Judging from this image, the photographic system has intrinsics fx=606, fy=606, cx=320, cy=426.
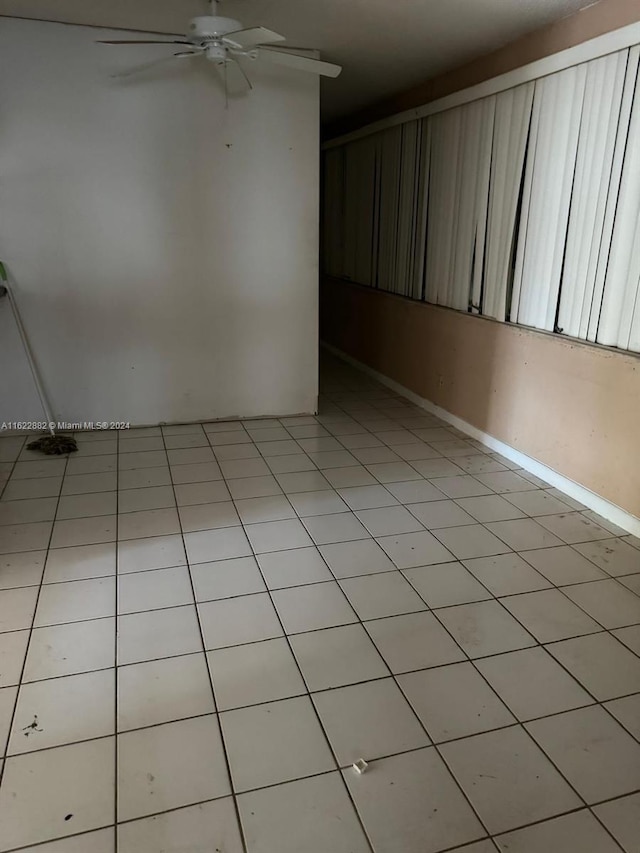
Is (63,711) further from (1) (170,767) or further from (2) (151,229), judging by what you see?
(2) (151,229)

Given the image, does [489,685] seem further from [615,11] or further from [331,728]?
[615,11]

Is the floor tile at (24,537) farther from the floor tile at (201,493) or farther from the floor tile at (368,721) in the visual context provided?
the floor tile at (368,721)

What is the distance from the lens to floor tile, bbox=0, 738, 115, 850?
148cm

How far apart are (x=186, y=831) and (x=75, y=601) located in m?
1.13

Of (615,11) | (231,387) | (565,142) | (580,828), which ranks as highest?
(615,11)

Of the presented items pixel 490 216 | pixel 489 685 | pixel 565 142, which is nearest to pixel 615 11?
pixel 565 142

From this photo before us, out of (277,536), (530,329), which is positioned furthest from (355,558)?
(530,329)

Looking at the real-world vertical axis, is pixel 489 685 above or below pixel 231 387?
below

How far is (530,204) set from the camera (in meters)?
3.51

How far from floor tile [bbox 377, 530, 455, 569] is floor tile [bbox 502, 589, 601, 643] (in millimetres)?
384

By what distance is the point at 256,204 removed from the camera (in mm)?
4156

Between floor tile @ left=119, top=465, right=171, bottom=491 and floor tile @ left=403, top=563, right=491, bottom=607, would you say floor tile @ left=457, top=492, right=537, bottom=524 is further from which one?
floor tile @ left=119, top=465, right=171, bottom=491

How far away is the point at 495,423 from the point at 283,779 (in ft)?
9.51

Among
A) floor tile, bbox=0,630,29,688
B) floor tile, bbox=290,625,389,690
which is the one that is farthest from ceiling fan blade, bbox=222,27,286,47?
floor tile, bbox=0,630,29,688
